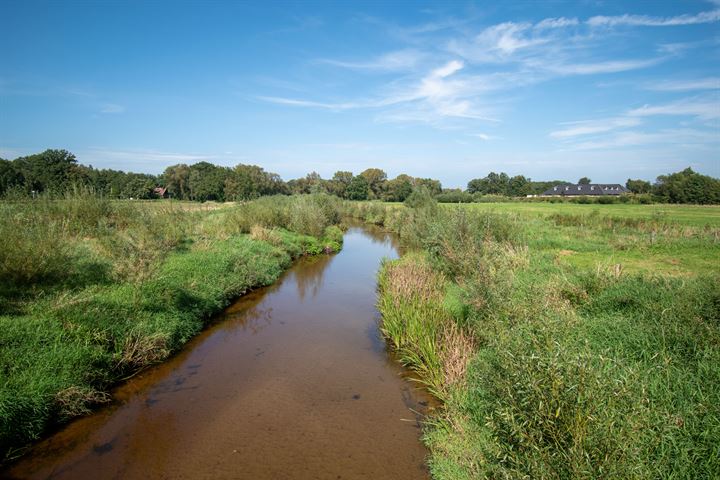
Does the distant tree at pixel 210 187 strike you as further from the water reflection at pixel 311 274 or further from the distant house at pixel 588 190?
the distant house at pixel 588 190

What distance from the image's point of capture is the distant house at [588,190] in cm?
9781

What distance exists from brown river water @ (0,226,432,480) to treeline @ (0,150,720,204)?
31.1 feet

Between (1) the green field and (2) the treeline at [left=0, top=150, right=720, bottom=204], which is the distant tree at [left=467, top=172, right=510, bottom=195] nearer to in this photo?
(2) the treeline at [left=0, top=150, right=720, bottom=204]

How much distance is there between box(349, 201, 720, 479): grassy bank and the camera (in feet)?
11.1

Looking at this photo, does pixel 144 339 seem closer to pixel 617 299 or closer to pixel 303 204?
pixel 617 299

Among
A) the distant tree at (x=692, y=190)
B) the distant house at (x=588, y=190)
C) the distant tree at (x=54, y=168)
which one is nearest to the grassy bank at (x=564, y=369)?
the distant tree at (x=54, y=168)

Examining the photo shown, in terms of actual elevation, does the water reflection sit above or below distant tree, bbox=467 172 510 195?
below

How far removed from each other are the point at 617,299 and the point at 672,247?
14.4m

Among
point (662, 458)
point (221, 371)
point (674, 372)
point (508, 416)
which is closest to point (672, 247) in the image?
point (674, 372)

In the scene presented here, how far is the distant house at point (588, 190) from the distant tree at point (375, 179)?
47.5 metres

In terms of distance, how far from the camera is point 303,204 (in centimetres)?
2919

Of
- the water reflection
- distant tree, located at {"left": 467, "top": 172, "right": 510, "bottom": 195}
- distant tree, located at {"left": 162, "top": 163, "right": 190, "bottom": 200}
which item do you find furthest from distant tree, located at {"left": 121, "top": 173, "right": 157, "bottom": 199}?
distant tree, located at {"left": 467, "top": 172, "right": 510, "bottom": 195}

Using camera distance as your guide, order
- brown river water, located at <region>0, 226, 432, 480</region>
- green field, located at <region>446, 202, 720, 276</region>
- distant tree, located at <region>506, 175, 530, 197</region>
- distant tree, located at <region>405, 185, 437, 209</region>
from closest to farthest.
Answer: brown river water, located at <region>0, 226, 432, 480</region> < green field, located at <region>446, 202, 720, 276</region> < distant tree, located at <region>405, 185, 437, 209</region> < distant tree, located at <region>506, 175, 530, 197</region>

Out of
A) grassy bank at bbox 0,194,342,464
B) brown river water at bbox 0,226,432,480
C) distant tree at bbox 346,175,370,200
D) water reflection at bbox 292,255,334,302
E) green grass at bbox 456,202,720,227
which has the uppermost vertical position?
distant tree at bbox 346,175,370,200
